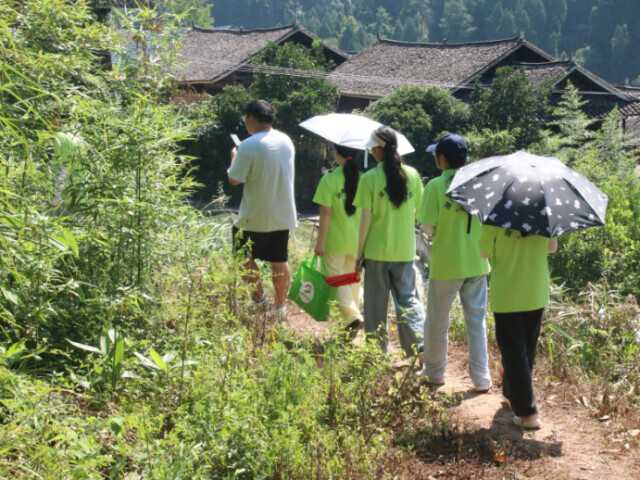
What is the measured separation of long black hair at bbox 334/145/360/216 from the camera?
505 cm

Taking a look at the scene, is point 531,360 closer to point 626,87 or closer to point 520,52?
point 520,52

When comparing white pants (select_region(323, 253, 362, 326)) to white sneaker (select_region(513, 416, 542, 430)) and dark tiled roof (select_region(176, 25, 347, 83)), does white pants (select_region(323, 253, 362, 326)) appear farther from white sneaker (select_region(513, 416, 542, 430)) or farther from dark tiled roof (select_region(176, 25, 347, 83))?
dark tiled roof (select_region(176, 25, 347, 83))

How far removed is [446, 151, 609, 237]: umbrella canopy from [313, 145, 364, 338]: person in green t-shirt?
1530 millimetres

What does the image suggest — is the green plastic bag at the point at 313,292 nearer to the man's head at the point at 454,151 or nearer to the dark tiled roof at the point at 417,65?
the man's head at the point at 454,151

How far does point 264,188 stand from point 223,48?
31546 millimetres

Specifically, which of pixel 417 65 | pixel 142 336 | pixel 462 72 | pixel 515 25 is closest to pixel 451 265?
pixel 142 336

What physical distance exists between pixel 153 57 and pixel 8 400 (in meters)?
2.52

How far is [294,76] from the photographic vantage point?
20.9 meters

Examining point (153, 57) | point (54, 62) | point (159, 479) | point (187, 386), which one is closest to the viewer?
point (159, 479)

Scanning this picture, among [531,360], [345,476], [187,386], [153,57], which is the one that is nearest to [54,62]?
[153,57]

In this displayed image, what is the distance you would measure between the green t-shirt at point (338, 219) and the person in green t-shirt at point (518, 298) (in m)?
1.68

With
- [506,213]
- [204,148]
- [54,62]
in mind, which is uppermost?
[54,62]

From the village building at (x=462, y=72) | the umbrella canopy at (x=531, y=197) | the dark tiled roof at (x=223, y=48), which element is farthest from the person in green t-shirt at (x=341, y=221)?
the dark tiled roof at (x=223, y=48)

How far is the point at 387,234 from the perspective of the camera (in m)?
4.42
